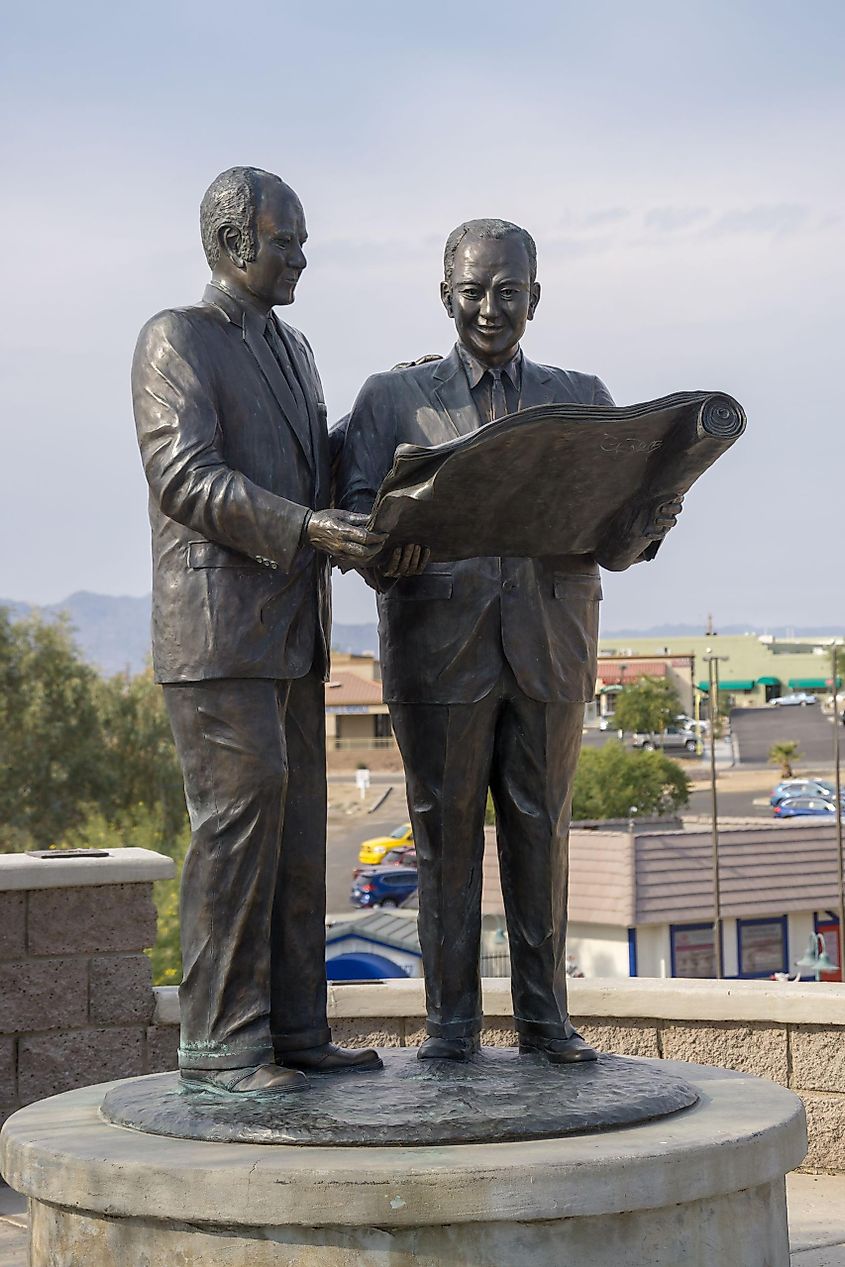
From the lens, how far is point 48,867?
272 inches

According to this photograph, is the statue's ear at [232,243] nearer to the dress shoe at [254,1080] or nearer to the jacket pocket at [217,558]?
the jacket pocket at [217,558]

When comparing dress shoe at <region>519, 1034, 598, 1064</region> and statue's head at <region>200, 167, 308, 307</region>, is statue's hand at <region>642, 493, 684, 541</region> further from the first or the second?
dress shoe at <region>519, 1034, 598, 1064</region>

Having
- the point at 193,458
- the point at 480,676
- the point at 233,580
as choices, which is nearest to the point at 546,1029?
the point at 480,676

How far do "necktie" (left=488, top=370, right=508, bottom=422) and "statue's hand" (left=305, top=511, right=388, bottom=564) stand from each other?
2.40ft

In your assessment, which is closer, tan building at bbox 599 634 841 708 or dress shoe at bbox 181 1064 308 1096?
dress shoe at bbox 181 1064 308 1096

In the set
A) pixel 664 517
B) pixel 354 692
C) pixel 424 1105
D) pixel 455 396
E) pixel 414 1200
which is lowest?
pixel 414 1200

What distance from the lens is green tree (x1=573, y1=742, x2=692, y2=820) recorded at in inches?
1918

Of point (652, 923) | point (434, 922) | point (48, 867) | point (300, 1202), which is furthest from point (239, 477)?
point (652, 923)

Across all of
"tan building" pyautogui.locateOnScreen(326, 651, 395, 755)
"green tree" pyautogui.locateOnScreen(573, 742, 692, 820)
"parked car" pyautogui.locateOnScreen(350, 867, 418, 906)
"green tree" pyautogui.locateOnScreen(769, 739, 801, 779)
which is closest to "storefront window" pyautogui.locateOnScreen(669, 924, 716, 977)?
"parked car" pyautogui.locateOnScreen(350, 867, 418, 906)

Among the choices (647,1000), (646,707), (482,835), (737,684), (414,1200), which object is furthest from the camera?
(737,684)

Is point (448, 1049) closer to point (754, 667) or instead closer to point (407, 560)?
point (407, 560)

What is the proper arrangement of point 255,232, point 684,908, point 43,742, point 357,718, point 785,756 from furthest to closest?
point 357,718
point 785,756
point 43,742
point 684,908
point 255,232

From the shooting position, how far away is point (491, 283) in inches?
197
